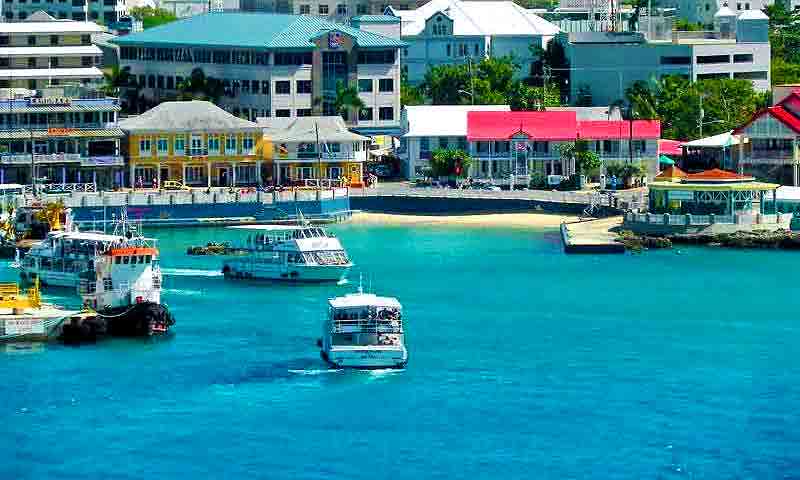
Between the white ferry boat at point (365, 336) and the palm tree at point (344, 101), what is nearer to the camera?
the white ferry boat at point (365, 336)

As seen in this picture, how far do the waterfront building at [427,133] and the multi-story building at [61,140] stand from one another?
1840cm

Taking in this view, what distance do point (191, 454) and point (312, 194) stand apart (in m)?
64.2

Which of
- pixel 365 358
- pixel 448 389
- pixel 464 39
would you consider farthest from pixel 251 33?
pixel 448 389

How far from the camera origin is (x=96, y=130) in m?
146

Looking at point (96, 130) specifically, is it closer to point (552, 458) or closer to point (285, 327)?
point (285, 327)

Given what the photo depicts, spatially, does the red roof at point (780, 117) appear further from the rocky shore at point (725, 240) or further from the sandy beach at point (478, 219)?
the rocky shore at point (725, 240)

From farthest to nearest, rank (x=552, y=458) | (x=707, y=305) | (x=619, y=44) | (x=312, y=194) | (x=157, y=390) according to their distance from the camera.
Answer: (x=619, y=44), (x=312, y=194), (x=707, y=305), (x=157, y=390), (x=552, y=458)

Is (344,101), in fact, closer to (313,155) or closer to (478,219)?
(313,155)

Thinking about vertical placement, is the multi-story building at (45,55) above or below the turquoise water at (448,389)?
above

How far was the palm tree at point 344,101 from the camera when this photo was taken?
159 meters

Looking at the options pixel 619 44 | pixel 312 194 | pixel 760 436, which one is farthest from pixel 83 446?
pixel 619 44

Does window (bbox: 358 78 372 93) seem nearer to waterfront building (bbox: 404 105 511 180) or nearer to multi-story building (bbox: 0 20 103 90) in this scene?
waterfront building (bbox: 404 105 511 180)

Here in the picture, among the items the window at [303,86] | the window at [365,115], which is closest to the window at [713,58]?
the window at [365,115]

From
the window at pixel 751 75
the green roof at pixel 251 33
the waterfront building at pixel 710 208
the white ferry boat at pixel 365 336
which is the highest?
the green roof at pixel 251 33
